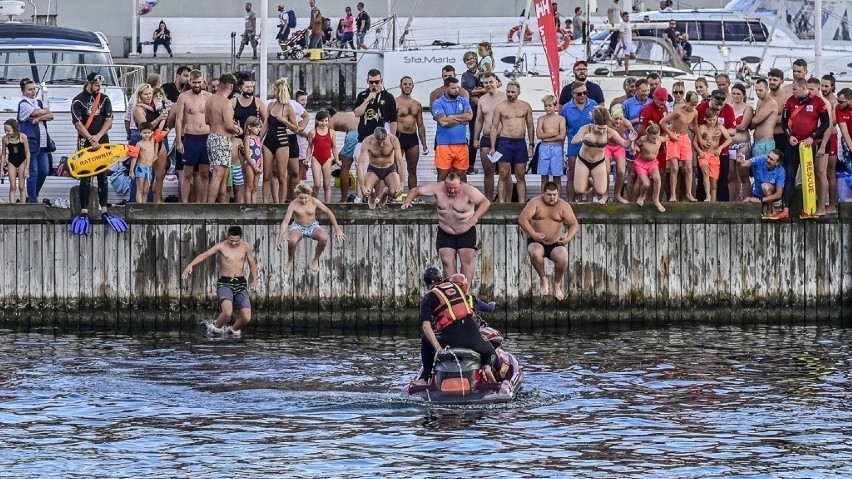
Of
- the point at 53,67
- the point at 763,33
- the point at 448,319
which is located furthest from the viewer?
the point at 763,33

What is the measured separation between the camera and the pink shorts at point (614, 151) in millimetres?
24062

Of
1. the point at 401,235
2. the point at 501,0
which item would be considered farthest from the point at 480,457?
the point at 501,0

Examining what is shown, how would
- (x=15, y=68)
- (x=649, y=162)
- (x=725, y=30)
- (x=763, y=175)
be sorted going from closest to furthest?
1. (x=649, y=162)
2. (x=763, y=175)
3. (x=15, y=68)
4. (x=725, y=30)

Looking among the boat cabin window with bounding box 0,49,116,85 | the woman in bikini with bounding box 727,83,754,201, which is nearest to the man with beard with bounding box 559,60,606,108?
the woman in bikini with bounding box 727,83,754,201

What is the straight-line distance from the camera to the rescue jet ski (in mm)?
18234

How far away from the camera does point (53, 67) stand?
1203 inches

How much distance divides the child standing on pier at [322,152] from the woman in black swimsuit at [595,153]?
3.26m

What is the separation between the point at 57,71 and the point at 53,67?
0.10m

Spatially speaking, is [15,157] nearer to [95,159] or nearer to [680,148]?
[95,159]

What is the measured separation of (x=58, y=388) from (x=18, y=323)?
4.69 metres

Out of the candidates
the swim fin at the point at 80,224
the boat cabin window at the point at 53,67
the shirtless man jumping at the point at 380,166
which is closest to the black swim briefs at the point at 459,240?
the shirtless man jumping at the point at 380,166

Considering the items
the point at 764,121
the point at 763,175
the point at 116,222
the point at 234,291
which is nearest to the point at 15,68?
the point at 116,222

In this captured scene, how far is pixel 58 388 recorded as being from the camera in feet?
64.1

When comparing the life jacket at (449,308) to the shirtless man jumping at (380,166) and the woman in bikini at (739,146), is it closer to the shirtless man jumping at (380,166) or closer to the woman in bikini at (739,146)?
the shirtless man jumping at (380,166)
